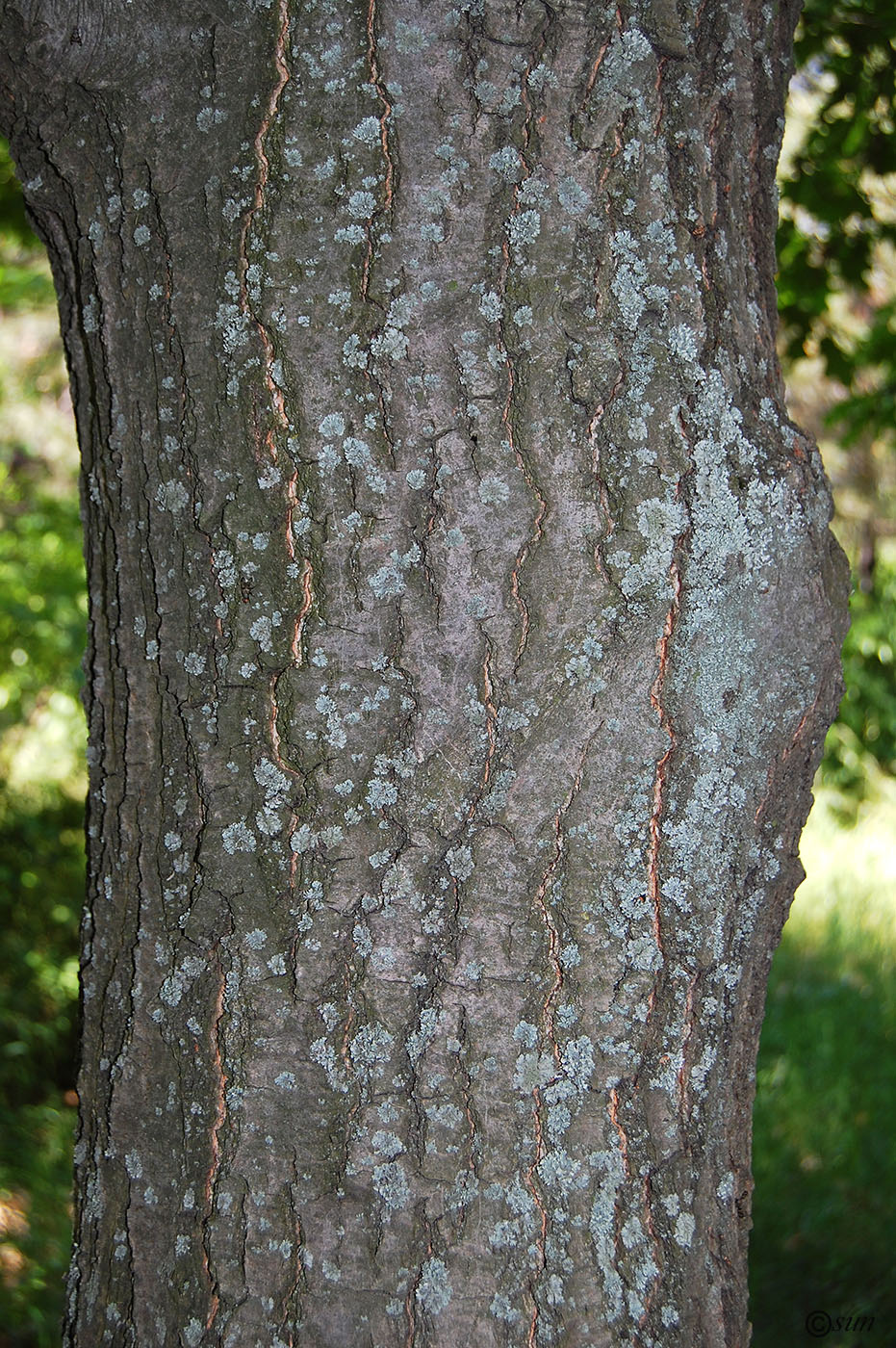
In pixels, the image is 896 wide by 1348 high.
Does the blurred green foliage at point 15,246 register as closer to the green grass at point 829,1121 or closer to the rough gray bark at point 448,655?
the rough gray bark at point 448,655

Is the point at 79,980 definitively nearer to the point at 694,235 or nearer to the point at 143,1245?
the point at 143,1245

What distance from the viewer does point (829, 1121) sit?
3482 millimetres

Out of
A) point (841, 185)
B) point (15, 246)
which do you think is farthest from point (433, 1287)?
point (15, 246)

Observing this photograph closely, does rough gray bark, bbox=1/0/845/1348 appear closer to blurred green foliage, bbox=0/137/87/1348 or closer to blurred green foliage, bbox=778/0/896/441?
blurred green foliage, bbox=778/0/896/441

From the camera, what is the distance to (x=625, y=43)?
1062 millimetres

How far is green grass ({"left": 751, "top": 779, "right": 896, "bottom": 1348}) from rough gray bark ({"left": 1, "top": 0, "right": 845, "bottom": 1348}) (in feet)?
6.70


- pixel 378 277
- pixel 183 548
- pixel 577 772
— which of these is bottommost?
pixel 577 772

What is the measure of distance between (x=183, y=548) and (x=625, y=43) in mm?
679

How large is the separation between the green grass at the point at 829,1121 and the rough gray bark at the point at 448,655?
2042 millimetres

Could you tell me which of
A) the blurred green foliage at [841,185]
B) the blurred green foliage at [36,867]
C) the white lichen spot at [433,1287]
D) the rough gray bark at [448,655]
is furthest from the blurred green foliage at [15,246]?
the white lichen spot at [433,1287]

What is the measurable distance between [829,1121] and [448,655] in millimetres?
3111

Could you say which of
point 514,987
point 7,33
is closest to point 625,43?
point 7,33

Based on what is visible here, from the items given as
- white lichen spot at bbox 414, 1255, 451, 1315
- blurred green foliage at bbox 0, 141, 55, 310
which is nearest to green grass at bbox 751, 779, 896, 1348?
white lichen spot at bbox 414, 1255, 451, 1315

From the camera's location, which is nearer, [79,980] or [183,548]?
[183,548]
